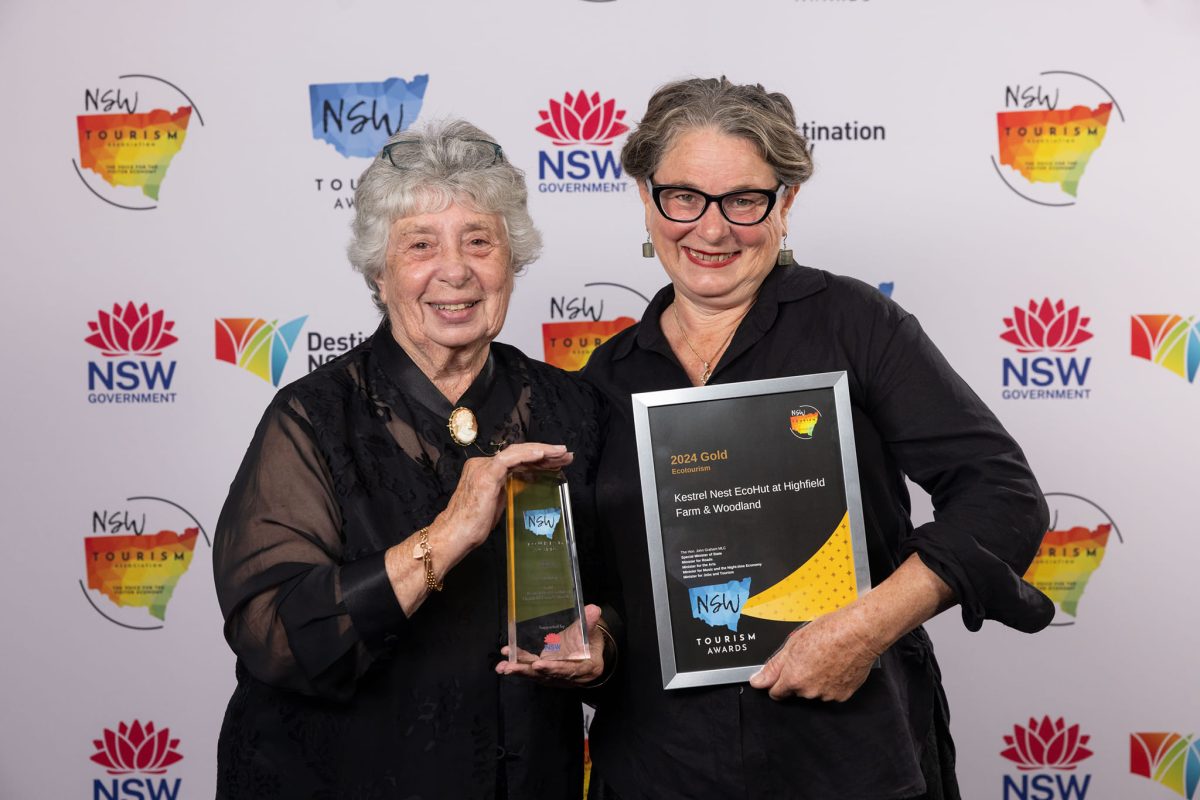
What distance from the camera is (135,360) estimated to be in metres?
2.96

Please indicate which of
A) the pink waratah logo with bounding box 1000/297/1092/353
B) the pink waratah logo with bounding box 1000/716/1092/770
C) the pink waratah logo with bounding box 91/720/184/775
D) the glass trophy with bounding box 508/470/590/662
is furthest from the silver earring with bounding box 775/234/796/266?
the pink waratah logo with bounding box 91/720/184/775

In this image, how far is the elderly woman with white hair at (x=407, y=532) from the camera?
4.83 ft

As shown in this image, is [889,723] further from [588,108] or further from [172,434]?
[172,434]

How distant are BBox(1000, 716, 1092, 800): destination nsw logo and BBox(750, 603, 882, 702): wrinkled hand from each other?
5.47ft

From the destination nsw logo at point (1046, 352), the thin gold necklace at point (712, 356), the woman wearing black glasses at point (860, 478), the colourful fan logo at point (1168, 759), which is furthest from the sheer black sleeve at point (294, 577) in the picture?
the colourful fan logo at point (1168, 759)

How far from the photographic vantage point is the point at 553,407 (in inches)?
69.9

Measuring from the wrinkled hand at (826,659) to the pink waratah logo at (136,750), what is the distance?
2.08 m

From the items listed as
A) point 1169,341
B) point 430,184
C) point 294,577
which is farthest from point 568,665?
point 1169,341

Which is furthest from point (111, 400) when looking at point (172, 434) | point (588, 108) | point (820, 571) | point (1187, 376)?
point (1187, 376)

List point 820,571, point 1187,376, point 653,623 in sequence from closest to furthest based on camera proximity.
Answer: point 820,571, point 653,623, point 1187,376

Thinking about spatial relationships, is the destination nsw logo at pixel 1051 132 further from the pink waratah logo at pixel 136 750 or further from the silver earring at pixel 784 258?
the pink waratah logo at pixel 136 750

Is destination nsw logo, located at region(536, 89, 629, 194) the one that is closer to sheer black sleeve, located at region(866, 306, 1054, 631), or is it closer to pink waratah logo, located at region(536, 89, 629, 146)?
pink waratah logo, located at region(536, 89, 629, 146)

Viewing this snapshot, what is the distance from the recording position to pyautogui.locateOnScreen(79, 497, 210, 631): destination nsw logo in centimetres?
297

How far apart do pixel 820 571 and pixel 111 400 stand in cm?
213
